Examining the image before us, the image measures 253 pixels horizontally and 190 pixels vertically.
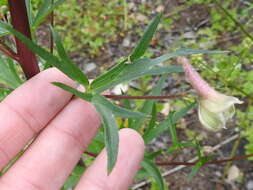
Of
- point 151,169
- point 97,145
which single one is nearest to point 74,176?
point 97,145

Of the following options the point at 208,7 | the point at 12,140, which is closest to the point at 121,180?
the point at 12,140

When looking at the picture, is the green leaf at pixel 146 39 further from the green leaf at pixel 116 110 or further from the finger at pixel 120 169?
the finger at pixel 120 169

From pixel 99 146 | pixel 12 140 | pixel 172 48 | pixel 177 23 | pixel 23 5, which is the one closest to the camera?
pixel 23 5

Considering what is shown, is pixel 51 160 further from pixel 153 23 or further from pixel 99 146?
pixel 153 23

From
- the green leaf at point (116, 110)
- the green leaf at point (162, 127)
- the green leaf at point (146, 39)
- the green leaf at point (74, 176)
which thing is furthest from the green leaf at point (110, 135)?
the green leaf at point (74, 176)

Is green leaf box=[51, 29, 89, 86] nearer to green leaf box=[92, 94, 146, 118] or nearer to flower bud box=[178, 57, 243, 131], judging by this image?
green leaf box=[92, 94, 146, 118]

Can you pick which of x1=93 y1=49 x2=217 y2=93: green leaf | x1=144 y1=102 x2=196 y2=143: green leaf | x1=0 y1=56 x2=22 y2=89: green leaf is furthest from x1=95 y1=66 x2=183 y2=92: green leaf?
x1=0 y1=56 x2=22 y2=89: green leaf
